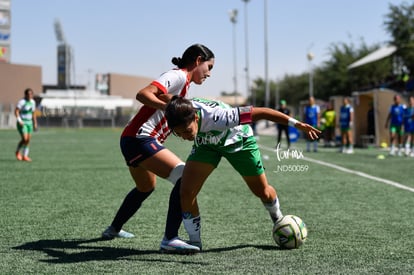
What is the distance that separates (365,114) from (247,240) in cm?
2393

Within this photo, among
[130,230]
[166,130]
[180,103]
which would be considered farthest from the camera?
[130,230]

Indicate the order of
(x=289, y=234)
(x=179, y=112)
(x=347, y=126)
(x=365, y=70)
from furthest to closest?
(x=365, y=70) → (x=347, y=126) → (x=289, y=234) → (x=179, y=112)

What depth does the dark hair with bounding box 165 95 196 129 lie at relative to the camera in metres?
5.00

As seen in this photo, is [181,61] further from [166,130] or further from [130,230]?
[130,230]

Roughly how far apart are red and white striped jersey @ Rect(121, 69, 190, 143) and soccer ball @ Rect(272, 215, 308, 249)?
4.67 feet

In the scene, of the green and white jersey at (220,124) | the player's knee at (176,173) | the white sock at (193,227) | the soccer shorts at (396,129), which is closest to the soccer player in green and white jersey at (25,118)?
the soccer shorts at (396,129)

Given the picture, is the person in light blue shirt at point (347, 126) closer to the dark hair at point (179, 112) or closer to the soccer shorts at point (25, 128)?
the soccer shorts at point (25, 128)

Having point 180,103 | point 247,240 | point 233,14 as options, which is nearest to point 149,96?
point 180,103

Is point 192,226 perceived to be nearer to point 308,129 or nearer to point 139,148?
point 139,148

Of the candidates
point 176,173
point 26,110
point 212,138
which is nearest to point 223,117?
point 212,138

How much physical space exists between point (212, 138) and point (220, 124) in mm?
253

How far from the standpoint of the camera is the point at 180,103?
5035 millimetres

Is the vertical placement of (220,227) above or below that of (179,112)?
below

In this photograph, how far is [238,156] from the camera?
5.55 meters
